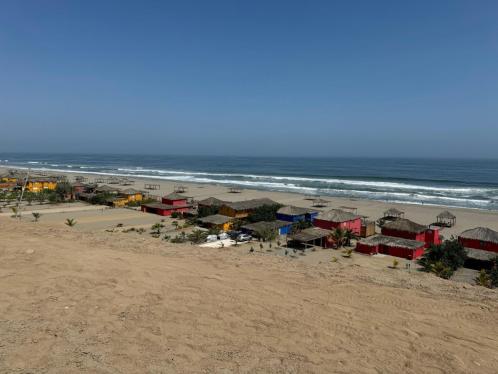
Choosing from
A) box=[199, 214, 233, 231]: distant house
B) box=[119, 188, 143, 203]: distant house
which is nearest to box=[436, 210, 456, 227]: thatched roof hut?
box=[199, 214, 233, 231]: distant house

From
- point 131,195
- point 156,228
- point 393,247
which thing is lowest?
point 156,228

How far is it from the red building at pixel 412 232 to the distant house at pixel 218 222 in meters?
12.1

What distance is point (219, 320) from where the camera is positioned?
25.6 ft

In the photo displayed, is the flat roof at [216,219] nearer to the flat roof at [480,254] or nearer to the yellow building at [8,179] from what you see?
the flat roof at [480,254]

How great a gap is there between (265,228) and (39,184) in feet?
127

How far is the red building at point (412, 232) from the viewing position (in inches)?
998

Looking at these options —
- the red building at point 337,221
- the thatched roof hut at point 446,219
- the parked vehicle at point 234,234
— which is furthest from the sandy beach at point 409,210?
the parked vehicle at point 234,234

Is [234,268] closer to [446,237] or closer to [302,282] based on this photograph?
[302,282]

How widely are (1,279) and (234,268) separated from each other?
6.51 m

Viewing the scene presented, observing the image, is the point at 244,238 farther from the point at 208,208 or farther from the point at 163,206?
the point at 163,206

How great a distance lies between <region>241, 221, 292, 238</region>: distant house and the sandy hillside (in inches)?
571

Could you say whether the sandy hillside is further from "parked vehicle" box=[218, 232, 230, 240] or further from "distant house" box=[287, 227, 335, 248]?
"parked vehicle" box=[218, 232, 230, 240]

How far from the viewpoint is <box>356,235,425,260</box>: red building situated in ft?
74.3

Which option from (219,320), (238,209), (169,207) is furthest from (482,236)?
(169,207)
